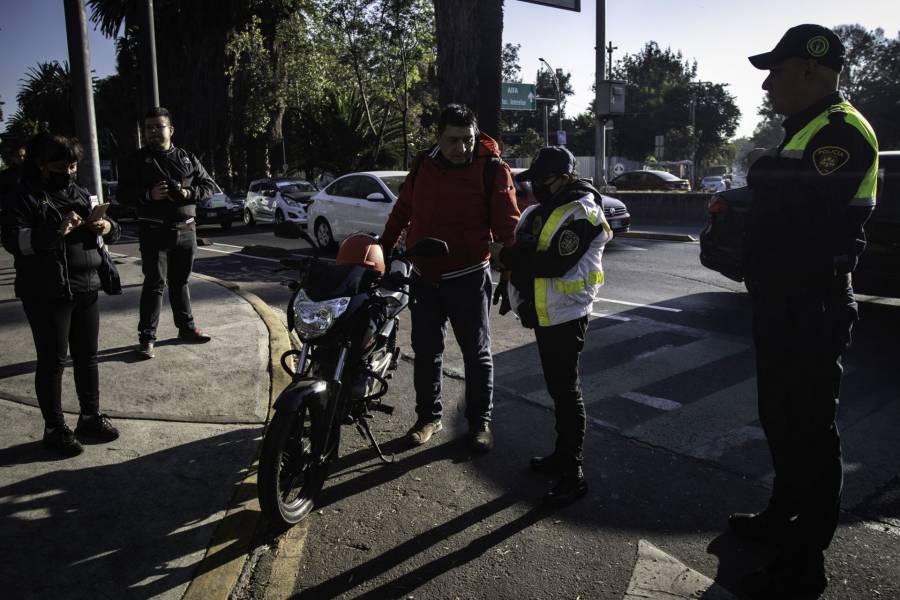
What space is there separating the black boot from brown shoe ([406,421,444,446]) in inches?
37.4

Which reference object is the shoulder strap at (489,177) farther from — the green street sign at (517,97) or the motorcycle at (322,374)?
the green street sign at (517,97)

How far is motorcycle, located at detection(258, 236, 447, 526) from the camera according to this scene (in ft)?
9.68

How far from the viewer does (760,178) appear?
102 inches

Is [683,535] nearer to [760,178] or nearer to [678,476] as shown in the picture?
[678,476]

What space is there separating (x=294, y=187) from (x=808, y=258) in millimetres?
19397

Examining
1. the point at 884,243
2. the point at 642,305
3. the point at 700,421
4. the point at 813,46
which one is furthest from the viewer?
the point at 642,305

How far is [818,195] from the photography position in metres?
2.47

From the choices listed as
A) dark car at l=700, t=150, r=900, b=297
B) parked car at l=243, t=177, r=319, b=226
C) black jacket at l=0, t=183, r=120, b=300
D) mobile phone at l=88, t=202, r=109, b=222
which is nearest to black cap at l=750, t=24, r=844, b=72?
mobile phone at l=88, t=202, r=109, b=222

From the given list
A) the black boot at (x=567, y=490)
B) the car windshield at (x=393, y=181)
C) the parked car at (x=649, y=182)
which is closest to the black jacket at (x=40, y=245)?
the black boot at (x=567, y=490)

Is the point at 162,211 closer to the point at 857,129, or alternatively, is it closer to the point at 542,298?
the point at 542,298

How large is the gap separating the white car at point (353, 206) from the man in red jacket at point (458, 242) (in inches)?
318

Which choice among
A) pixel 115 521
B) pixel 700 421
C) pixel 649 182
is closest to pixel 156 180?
pixel 115 521

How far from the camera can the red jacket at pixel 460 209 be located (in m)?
3.87

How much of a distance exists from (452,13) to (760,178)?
8.95 m
